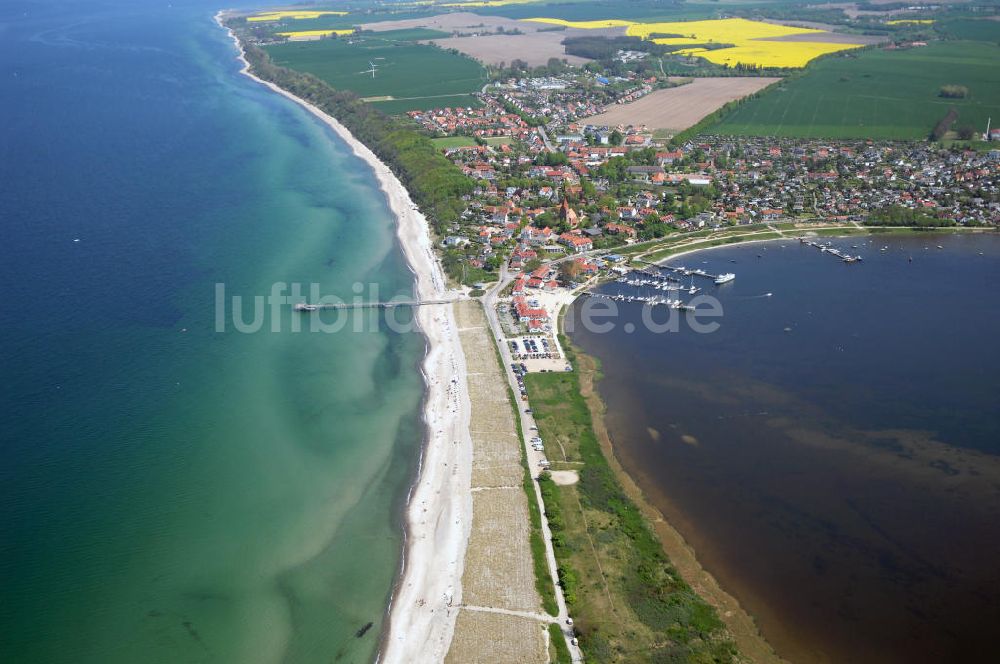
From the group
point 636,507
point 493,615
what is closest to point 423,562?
point 493,615

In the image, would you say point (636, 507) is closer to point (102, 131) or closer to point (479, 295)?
point (479, 295)

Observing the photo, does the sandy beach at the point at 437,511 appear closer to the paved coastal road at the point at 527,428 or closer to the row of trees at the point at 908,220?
the paved coastal road at the point at 527,428

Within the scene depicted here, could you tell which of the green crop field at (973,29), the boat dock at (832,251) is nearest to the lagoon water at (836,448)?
the boat dock at (832,251)

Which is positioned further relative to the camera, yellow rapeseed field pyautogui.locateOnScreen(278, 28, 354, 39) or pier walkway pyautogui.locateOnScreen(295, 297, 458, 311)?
yellow rapeseed field pyautogui.locateOnScreen(278, 28, 354, 39)

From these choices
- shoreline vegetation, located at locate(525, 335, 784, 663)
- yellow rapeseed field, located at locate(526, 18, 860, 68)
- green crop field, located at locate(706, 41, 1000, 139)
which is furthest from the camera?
yellow rapeseed field, located at locate(526, 18, 860, 68)

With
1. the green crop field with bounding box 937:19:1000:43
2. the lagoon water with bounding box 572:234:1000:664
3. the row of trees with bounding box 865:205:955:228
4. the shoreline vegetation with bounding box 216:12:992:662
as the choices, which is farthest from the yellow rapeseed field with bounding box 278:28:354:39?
the lagoon water with bounding box 572:234:1000:664

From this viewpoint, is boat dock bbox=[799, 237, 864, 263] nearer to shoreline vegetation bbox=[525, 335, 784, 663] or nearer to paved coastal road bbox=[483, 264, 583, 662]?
paved coastal road bbox=[483, 264, 583, 662]

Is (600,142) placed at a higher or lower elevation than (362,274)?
higher
